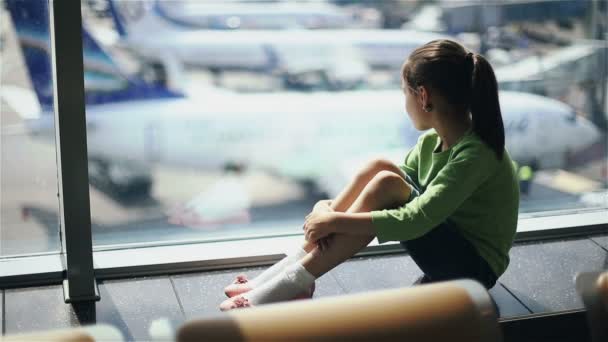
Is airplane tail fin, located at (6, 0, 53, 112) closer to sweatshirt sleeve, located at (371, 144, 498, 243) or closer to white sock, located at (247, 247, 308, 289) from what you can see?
white sock, located at (247, 247, 308, 289)

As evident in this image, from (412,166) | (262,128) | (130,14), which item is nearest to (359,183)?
(412,166)

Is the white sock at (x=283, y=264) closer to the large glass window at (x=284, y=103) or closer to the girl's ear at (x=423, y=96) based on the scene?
the girl's ear at (x=423, y=96)

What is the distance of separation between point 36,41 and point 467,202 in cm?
143

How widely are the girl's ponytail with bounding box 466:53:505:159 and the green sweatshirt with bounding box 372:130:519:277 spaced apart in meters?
0.02

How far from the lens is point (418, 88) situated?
7.01 feet

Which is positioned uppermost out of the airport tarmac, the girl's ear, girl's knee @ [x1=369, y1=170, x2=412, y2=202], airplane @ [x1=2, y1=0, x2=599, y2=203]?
the girl's ear

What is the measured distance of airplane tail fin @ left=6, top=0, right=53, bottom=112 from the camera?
8.18 feet

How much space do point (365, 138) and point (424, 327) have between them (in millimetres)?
4400

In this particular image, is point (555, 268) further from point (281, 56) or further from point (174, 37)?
point (281, 56)

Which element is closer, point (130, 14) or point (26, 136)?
point (26, 136)

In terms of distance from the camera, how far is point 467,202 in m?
2.18


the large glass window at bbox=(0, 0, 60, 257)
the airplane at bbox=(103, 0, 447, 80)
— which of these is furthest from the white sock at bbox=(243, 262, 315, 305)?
the airplane at bbox=(103, 0, 447, 80)

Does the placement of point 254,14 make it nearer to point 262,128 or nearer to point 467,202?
point 262,128

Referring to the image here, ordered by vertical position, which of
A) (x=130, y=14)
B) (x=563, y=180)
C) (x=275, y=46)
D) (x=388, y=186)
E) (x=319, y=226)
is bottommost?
(x=563, y=180)
